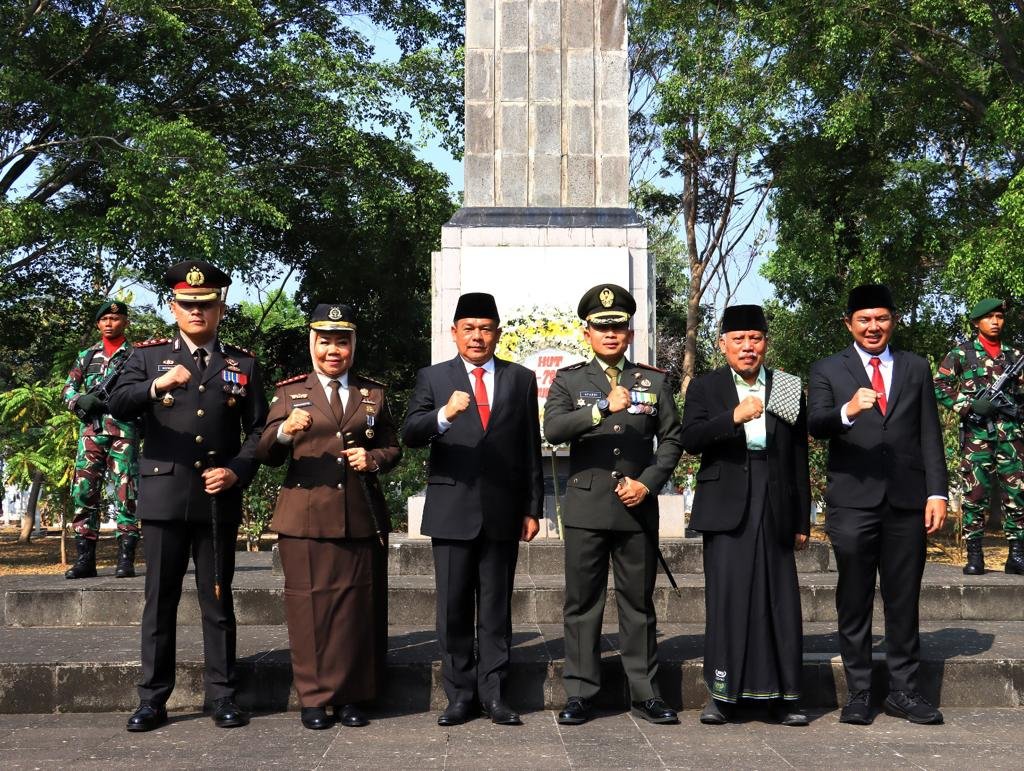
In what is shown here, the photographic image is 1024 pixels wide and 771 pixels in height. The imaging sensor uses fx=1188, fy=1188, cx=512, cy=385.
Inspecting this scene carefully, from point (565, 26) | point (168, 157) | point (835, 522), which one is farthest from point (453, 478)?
point (168, 157)

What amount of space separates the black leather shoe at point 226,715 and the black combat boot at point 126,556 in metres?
3.08

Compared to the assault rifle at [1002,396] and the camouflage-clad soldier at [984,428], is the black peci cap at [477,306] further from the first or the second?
the assault rifle at [1002,396]

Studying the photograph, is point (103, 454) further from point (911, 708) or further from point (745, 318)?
point (911, 708)

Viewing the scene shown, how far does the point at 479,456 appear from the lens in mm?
5727

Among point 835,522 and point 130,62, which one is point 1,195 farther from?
point 835,522

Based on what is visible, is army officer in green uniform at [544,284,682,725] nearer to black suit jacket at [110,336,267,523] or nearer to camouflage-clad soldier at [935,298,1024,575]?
black suit jacket at [110,336,267,523]

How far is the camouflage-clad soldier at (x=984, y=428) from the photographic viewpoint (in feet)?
28.3

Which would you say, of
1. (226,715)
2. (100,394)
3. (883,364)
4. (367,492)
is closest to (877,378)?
(883,364)

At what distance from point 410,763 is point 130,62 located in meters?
15.9

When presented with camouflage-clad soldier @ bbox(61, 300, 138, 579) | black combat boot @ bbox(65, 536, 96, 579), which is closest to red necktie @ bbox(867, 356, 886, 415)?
camouflage-clad soldier @ bbox(61, 300, 138, 579)

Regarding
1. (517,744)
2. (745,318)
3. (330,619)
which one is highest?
(745,318)

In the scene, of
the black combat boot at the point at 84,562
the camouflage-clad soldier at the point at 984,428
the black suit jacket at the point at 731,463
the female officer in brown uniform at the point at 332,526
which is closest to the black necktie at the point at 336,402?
the female officer in brown uniform at the point at 332,526

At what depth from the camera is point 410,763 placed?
4.77 metres

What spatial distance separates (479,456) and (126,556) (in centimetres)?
375
